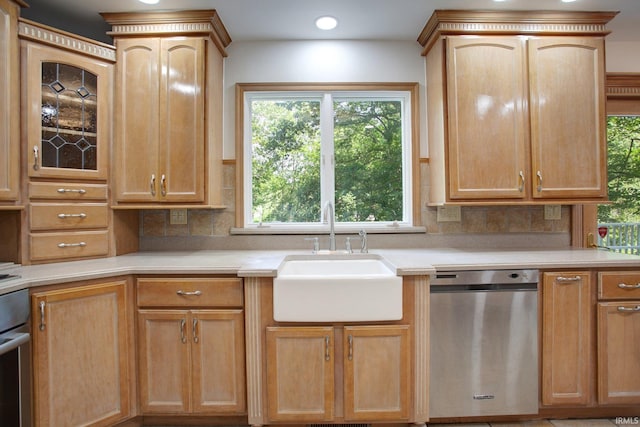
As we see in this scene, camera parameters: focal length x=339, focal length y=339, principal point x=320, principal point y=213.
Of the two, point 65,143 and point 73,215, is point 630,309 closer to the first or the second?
point 73,215

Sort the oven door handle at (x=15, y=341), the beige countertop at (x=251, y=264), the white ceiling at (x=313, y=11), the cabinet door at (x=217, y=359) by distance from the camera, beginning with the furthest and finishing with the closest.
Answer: the white ceiling at (x=313, y=11) → the cabinet door at (x=217, y=359) → the beige countertop at (x=251, y=264) → the oven door handle at (x=15, y=341)

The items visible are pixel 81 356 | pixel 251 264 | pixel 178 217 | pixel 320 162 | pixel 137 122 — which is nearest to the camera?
pixel 81 356

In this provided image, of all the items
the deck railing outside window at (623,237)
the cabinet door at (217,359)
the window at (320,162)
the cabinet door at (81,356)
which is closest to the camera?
the cabinet door at (81,356)

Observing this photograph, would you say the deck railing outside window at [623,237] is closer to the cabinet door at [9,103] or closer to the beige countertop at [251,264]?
the beige countertop at [251,264]

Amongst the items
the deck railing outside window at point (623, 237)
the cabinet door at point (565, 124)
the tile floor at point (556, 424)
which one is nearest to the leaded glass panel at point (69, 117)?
the tile floor at point (556, 424)

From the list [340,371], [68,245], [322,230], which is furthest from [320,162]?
[68,245]

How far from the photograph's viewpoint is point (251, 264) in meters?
1.83

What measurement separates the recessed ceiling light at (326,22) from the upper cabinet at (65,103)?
131 cm

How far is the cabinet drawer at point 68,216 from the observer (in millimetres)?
1838

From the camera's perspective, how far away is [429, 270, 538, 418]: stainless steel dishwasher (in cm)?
176

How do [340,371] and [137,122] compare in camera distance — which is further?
[137,122]

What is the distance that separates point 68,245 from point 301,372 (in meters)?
1.49

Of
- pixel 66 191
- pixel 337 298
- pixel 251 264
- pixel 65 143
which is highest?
pixel 65 143

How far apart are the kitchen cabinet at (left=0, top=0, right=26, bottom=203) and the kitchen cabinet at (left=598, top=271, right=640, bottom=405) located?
3106mm
